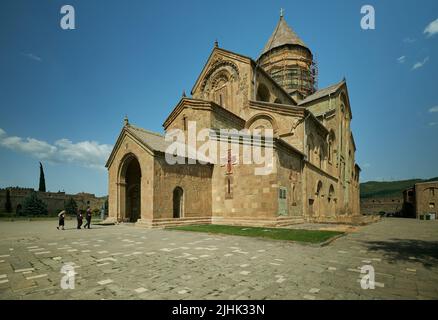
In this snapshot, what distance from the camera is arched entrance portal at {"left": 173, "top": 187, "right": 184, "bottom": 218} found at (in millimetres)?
17500

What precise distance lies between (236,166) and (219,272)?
12.3m

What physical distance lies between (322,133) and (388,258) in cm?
2180

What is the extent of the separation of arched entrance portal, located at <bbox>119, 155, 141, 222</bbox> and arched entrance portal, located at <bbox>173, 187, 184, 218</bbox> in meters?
5.34

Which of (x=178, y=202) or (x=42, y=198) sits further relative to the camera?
(x=42, y=198)

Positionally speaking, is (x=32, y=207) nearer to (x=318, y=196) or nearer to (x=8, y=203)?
(x=8, y=203)

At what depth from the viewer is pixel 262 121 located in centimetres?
2336

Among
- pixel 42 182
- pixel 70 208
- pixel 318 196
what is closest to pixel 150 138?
pixel 318 196

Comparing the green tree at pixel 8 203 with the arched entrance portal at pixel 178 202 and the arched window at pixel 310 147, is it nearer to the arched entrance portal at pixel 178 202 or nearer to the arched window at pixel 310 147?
the arched entrance portal at pixel 178 202

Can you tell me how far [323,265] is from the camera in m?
6.20

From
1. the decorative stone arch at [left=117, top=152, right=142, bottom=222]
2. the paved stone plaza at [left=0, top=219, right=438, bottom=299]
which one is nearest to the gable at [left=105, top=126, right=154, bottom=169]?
the decorative stone arch at [left=117, top=152, right=142, bottom=222]

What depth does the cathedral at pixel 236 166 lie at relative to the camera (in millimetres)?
16203

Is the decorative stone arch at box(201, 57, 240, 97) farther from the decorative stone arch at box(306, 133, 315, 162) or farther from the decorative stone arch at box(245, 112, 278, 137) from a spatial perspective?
the decorative stone arch at box(306, 133, 315, 162)

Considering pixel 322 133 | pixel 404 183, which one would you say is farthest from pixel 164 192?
pixel 404 183
